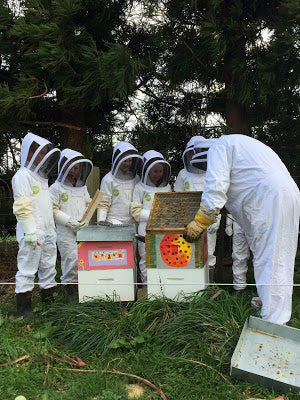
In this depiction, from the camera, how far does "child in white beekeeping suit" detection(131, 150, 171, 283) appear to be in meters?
4.61

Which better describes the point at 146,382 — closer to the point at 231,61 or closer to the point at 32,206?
the point at 32,206

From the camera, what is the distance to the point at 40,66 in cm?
505

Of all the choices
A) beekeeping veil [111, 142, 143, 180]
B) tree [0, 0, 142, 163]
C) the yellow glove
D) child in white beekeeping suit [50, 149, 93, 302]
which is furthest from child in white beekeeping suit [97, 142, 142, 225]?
the yellow glove

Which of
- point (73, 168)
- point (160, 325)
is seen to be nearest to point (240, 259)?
point (160, 325)

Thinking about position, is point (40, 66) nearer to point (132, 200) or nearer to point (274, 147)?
point (132, 200)

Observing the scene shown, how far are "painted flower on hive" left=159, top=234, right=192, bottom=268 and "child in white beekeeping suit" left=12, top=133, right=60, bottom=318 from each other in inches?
47.4

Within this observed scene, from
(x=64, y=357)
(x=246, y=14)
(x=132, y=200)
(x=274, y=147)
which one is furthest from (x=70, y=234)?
(x=246, y=14)

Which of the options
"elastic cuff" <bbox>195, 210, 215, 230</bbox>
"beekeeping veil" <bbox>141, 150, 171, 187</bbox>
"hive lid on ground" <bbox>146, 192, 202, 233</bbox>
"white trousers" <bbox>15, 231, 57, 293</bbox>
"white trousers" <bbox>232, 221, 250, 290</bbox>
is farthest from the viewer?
"beekeeping veil" <bbox>141, 150, 171, 187</bbox>

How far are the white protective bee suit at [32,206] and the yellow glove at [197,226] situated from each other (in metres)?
1.46

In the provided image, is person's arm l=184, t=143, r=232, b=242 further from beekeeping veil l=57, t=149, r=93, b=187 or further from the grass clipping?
beekeeping veil l=57, t=149, r=93, b=187

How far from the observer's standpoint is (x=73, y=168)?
14.3ft

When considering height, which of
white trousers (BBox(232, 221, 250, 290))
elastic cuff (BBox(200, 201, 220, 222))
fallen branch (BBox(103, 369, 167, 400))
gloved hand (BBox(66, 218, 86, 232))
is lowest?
fallen branch (BBox(103, 369, 167, 400))

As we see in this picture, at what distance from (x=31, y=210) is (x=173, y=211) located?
1.33 m

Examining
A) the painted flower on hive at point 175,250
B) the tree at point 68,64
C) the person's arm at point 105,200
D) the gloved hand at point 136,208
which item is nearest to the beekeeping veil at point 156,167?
the gloved hand at point 136,208
